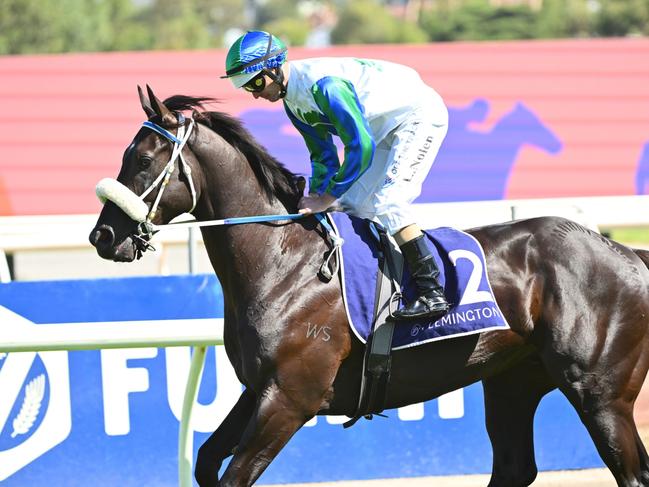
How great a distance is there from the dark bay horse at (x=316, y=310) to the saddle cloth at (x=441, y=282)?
6cm

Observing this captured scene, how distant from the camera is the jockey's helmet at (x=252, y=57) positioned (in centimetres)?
402

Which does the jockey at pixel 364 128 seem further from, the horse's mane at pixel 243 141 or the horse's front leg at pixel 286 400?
the horse's front leg at pixel 286 400

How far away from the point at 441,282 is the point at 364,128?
0.71 meters

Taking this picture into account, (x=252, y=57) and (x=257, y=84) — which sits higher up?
(x=252, y=57)

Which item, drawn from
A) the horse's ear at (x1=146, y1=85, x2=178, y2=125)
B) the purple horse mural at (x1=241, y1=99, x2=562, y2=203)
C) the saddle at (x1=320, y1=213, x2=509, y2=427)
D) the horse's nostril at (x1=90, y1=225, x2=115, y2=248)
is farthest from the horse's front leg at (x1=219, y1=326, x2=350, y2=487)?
the purple horse mural at (x1=241, y1=99, x2=562, y2=203)

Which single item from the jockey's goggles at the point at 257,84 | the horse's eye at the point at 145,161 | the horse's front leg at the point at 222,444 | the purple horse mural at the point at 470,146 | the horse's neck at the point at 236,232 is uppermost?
the jockey's goggles at the point at 257,84

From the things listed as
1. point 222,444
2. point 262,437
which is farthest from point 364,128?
point 222,444

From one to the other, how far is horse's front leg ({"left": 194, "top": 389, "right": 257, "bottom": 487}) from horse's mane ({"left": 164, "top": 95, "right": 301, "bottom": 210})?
2.67 ft

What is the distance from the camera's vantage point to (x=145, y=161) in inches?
156

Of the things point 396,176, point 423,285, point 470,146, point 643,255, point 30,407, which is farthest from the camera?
point 470,146

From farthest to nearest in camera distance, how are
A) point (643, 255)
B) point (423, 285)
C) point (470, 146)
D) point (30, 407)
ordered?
point (470, 146)
point (30, 407)
point (643, 255)
point (423, 285)

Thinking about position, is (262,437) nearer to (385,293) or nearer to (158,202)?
(385,293)

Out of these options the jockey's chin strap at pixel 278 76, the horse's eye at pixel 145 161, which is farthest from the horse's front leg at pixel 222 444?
the jockey's chin strap at pixel 278 76

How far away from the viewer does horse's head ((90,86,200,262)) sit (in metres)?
3.88
